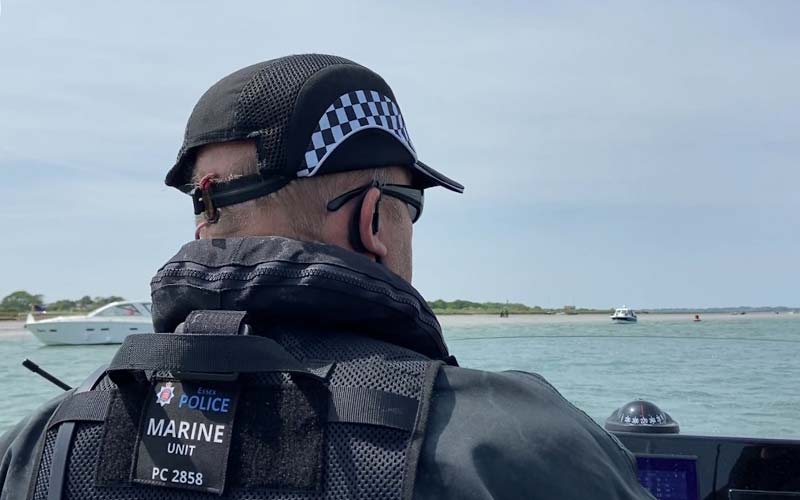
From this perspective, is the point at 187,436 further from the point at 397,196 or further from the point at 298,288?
the point at 397,196

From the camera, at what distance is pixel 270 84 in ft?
4.15

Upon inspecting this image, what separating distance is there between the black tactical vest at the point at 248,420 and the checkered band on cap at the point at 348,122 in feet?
0.85

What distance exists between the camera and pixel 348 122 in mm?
1246

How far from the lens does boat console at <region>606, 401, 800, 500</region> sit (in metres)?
2.58

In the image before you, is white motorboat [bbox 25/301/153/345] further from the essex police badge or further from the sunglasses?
the essex police badge

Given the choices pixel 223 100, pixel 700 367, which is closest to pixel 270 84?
pixel 223 100

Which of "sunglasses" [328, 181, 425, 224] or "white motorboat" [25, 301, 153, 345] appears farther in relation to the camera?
"white motorboat" [25, 301, 153, 345]

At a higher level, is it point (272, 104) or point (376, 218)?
point (272, 104)

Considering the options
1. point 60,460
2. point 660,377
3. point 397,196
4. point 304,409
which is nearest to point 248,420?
point 304,409

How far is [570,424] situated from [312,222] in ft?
1.50

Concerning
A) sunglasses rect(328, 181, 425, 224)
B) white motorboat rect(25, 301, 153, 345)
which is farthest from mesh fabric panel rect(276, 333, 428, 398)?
white motorboat rect(25, 301, 153, 345)

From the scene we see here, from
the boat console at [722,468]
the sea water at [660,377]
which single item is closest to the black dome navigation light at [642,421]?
the boat console at [722,468]

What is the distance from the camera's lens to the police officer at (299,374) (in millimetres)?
1019

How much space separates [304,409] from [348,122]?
0.43 metres
